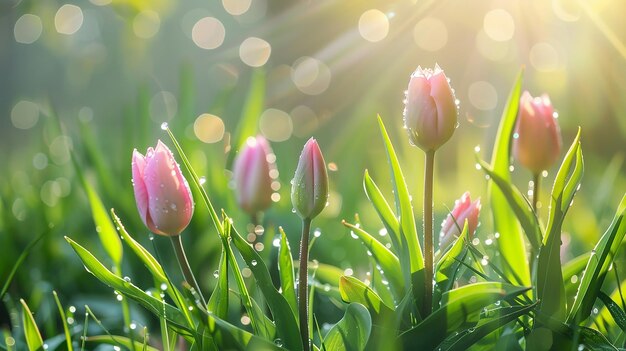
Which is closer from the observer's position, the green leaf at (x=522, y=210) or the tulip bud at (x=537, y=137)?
the green leaf at (x=522, y=210)

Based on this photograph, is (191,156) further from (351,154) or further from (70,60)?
(70,60)

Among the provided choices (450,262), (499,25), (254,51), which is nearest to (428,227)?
(450,262)

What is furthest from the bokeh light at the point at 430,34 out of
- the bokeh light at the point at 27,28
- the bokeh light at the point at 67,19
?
A: the bokeh light at the point at 27,28

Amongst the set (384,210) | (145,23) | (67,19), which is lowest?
(384,210)

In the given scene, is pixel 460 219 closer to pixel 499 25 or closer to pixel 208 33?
pixel 499 25

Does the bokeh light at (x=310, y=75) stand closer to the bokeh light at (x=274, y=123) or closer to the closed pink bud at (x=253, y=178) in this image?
the bokeh light at (x=274, y=123)

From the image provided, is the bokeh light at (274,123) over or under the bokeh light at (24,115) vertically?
under

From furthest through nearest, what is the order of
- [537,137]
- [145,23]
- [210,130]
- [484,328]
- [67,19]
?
[67,19] → [145,23] → [210,130] → [537,137] → [484,328]
